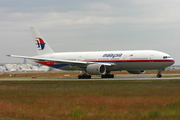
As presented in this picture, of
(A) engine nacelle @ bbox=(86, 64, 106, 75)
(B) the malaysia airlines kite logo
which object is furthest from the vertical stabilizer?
(A) engine nacelle @ bbox=(86, 64, 106, 75)

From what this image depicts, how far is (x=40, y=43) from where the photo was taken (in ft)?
187

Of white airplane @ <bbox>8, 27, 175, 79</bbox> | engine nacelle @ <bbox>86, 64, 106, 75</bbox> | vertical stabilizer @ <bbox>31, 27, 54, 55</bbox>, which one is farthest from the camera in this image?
vertical stabilizer @ <bbox>31, 27, 54, 55</bbox>

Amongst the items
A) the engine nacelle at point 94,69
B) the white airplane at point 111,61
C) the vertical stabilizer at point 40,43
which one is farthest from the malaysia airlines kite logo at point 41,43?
the engine nacelle at point 94,69

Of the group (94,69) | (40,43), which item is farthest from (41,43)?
(94,69)

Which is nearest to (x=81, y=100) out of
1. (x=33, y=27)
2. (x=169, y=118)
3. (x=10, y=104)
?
(x=10, y=104)

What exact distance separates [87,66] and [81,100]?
2940 centimetres

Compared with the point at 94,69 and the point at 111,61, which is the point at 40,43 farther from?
the point at 111,61

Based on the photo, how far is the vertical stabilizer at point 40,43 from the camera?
56812 mm

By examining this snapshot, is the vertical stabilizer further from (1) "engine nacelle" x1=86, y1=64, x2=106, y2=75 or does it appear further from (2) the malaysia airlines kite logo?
(1) "engine nacelle" x1=86, y1=64, x2=106, y2=75

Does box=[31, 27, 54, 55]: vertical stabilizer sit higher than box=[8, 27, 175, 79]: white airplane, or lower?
higher

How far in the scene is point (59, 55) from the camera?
55.4 meters

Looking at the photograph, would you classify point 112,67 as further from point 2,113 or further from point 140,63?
point 2,113

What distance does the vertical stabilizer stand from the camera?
56812 millimetres

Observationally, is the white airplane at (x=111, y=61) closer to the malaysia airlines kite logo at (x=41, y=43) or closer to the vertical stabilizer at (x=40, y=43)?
the vertical stabilizer at (x=40, y=43)
